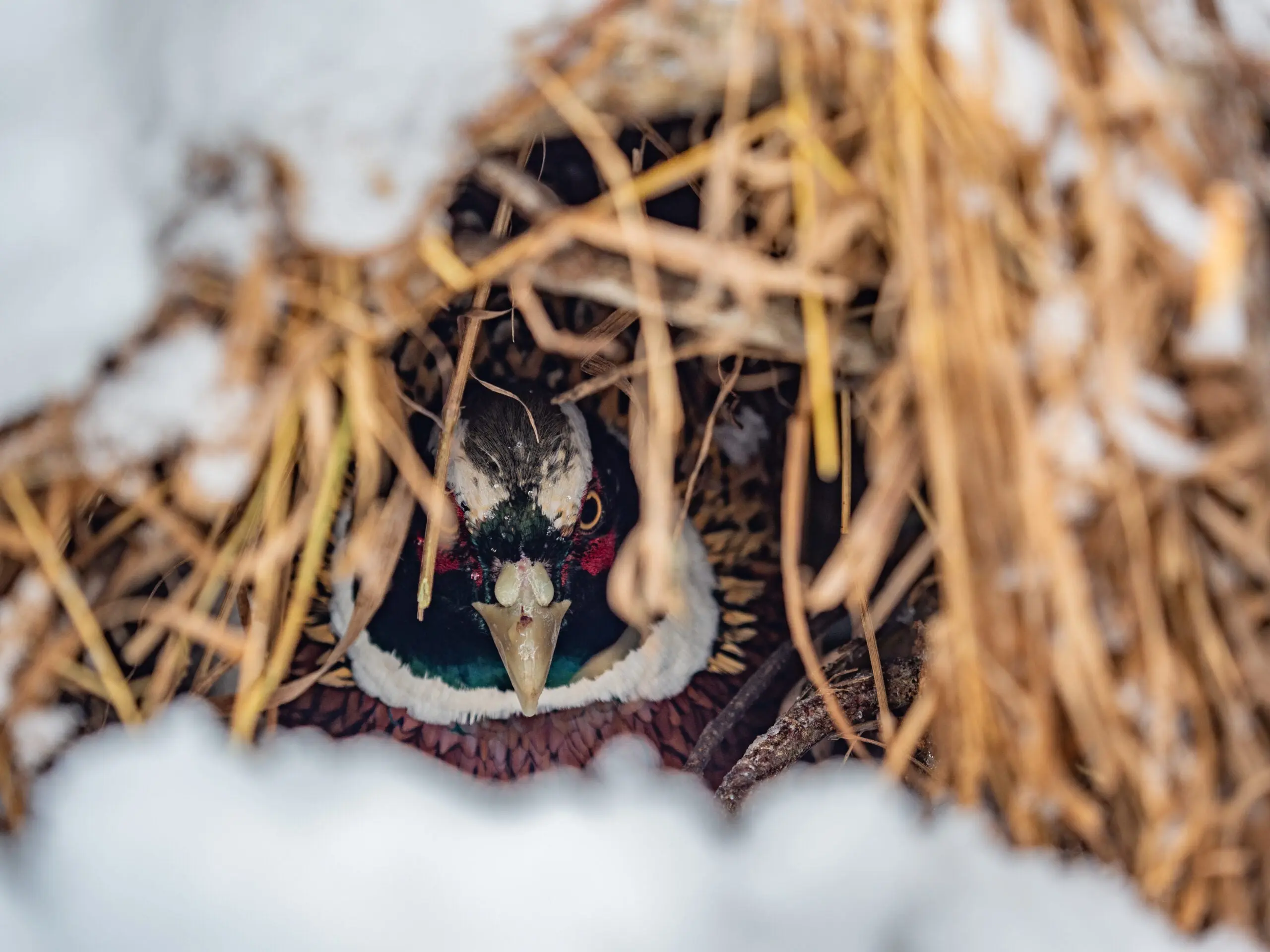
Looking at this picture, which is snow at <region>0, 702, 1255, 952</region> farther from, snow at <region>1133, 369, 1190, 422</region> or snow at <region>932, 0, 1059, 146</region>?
snow at <region>932, 0, 1059, 146</region>

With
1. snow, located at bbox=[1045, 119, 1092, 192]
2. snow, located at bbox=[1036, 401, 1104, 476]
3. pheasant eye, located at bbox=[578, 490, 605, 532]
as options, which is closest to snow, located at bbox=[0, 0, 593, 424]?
snow, located at bbox=[1045, 119, 1092, 192]

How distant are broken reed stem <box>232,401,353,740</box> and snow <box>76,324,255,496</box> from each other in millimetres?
100

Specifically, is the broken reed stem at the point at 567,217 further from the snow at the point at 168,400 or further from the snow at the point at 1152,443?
the snow at the point at 1152,443

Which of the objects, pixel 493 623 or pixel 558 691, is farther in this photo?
pixel 558 691

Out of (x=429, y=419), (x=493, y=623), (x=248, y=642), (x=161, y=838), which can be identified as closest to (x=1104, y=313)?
(x=248, y=642)

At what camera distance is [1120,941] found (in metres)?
0.93

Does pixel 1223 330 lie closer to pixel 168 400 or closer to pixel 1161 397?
pixel 1161 397

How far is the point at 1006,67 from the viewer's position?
88cm

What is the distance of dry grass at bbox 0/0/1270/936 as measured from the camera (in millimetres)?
880

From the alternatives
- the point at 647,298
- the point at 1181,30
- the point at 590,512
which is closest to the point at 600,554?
the point at 590,512

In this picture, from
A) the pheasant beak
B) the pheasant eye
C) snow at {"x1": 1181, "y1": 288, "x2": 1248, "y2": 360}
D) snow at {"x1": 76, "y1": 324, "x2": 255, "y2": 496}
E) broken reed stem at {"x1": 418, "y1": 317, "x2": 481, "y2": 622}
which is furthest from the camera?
the pheasant eye

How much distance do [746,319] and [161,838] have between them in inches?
A: 30.9

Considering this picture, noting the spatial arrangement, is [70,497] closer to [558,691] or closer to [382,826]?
[382,826]

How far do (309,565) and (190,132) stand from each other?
1.44 ft
